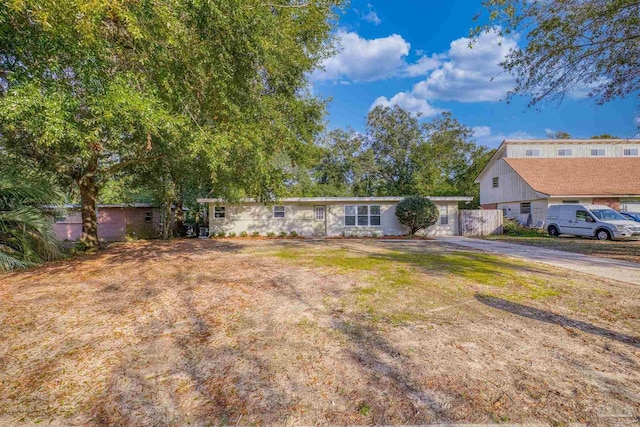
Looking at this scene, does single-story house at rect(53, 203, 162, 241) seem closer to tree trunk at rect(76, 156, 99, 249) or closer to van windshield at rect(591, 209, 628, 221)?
tree trunk at rect(76, 156, 99, 249)

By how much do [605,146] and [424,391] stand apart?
2909cm

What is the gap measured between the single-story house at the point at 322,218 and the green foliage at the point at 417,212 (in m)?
0.96

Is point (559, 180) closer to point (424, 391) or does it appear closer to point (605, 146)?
point (605, 146)

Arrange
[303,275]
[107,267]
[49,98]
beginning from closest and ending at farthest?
[49,98] < [303,275] < [107,267]

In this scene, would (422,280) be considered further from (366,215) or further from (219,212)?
(219,212)

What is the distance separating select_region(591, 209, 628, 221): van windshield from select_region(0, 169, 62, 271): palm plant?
21.2 metres

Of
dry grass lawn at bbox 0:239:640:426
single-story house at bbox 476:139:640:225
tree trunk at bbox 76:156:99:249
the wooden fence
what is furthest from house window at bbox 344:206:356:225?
tree trunk at bbox 76:156:99:249

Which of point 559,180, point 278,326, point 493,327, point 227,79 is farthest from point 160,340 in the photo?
point 559,180

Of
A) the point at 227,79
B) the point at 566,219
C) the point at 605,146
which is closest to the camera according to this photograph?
the point at 227,79

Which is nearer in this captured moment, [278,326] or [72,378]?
[72,378]

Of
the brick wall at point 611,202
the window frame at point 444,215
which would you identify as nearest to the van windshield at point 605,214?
the brick wall at point 611,202

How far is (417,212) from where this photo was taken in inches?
632

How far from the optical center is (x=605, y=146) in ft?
72.0

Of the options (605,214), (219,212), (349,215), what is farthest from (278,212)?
(605,214)
